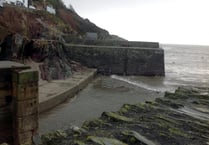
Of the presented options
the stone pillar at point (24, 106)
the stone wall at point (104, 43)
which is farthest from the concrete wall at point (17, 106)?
the stone wall at point (104, 43)

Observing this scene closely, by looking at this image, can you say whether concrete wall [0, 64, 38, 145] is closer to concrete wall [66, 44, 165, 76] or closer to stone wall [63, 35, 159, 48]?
concrete wall [66, 44, 165, 76]

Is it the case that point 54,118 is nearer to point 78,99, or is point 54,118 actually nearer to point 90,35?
point 78,99

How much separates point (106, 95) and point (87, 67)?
12826 millimetres

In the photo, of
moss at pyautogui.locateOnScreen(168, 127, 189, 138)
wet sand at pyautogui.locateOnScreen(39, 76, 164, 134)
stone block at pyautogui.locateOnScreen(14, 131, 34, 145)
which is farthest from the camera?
wet sand at pyautogui.locateOnScreen(39, 76, 164, 134)

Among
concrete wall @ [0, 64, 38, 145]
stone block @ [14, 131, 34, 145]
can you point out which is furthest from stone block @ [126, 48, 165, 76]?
stone block @ [14, 131, 34, 145]

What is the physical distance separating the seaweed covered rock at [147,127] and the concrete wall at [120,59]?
73.7 ft

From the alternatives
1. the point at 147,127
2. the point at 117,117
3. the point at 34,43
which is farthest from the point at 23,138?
the point at 34,43

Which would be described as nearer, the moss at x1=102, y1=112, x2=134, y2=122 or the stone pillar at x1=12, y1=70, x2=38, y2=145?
the stone pillar at x1=12, y1=70, x2=38, y2=145

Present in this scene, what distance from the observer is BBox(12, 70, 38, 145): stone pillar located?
→ 930 centimetres

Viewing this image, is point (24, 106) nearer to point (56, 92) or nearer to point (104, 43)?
point (56, 92)

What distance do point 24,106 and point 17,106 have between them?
20cm

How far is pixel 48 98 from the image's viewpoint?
53.8ft

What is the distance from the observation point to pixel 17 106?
930 centimetres

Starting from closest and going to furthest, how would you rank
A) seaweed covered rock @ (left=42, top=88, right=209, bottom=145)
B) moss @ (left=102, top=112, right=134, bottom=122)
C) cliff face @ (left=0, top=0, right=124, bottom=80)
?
seaweed covered rock @ (left=42, top=88, right=209, bottom=145)
moss @ (left=102, top=112, right=134, bottom=122)
cliff face @ (left=0, top=0, right=124, bottom=80)
